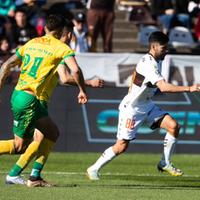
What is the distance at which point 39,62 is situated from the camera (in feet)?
38.5

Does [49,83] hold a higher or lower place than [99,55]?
higher

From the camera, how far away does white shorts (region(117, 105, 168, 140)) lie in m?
13.2

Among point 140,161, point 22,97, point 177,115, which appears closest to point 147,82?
point 22,97

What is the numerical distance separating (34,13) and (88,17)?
1.95 meters

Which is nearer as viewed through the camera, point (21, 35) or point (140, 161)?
point (140, 161)

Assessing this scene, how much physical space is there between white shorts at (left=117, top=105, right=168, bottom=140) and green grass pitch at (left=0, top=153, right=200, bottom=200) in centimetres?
65

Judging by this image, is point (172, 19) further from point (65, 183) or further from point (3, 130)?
point (65, 183)

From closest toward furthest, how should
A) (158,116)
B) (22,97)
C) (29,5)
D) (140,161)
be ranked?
(22,97) → (158,116) → (140,161) → (29,5)

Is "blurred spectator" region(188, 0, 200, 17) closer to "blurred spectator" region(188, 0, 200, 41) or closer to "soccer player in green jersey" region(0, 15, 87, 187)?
"blurred spectator" region(188, 0, 200, 41)

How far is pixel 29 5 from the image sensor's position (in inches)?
921

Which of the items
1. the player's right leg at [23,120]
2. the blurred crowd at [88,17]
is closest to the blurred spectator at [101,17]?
the blurred crowd at [88,17]

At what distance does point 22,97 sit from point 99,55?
7258 millimetres

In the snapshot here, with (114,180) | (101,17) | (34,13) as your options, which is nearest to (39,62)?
(114,180)

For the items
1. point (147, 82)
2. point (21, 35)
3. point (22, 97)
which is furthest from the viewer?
point (21, 35)
